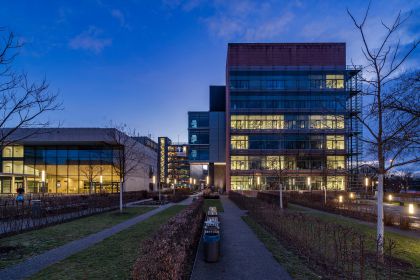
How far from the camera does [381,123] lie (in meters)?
10.4

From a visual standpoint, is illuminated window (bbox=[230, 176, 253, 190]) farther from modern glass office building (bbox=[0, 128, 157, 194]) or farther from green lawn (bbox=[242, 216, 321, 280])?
green lawn (bbox=[242, 216, 321, 280])

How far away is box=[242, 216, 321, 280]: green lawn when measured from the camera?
27.8ft

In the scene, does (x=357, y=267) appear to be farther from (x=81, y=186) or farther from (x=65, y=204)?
(x=81, y=186)

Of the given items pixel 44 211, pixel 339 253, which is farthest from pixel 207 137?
pixel 339 253

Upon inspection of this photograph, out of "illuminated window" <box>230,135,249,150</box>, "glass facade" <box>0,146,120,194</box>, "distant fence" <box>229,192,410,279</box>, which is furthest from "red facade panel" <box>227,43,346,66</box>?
"distant fence" <box>229,192,410,279</box>

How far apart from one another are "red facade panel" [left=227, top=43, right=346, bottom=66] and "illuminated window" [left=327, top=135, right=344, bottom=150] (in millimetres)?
17243

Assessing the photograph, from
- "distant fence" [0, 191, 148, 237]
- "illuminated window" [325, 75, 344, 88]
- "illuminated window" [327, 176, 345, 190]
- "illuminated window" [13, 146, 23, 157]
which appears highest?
"illuminated window" [325, 75, 344, 88]

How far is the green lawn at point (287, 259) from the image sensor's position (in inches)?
333

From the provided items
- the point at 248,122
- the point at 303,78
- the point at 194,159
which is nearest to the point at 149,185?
the point at 194,159

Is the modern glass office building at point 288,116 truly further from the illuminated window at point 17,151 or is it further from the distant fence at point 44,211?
the illuminated window at point 17,151

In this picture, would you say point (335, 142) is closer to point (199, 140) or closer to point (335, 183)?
point (335, 183)

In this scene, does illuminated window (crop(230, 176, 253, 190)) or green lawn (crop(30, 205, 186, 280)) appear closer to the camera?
green lawn (crop(30, 205, 186, 280))

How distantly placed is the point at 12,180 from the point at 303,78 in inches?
2478

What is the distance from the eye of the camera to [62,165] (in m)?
54.6
